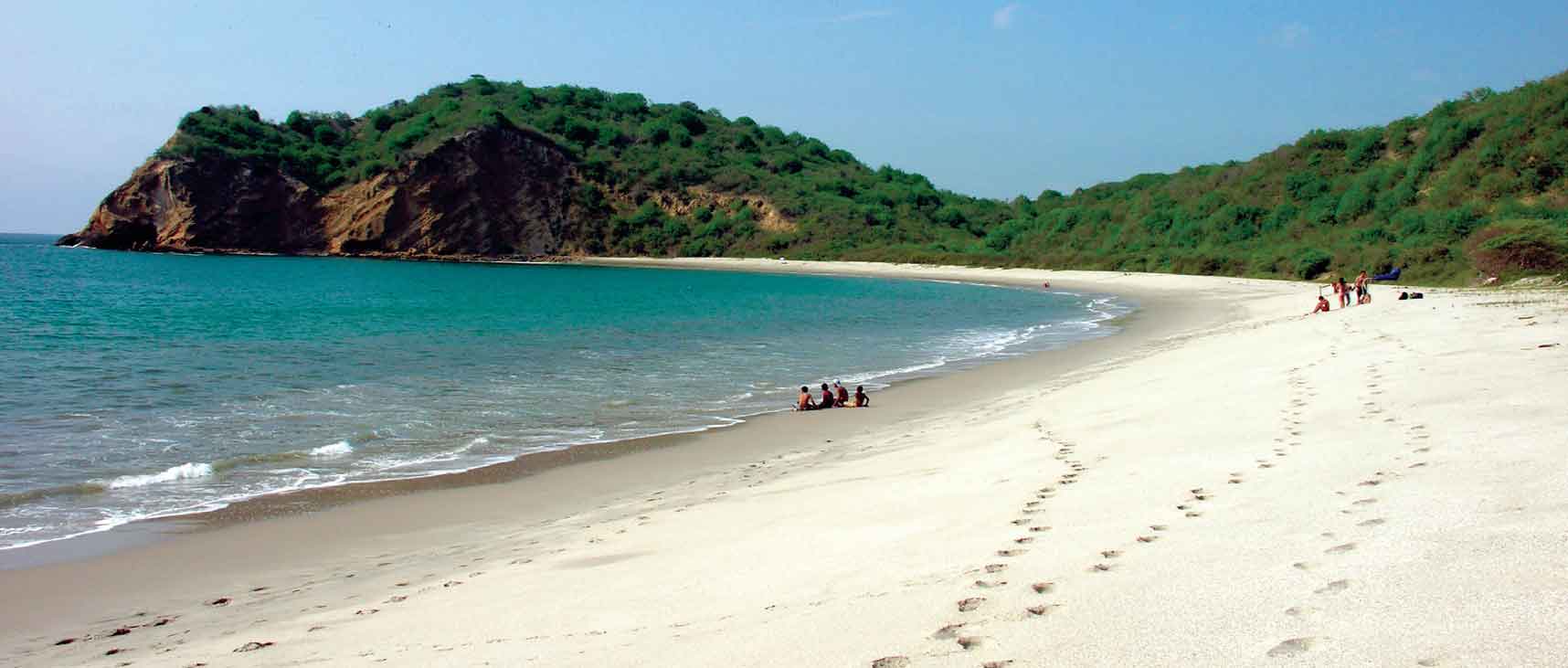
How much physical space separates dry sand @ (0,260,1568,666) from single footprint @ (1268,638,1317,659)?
0.01 meters

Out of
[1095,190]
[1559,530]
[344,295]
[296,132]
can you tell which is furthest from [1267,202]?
[296,132]

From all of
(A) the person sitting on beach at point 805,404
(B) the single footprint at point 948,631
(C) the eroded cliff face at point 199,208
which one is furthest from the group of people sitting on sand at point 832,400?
(C) the eroded cliff face at point 199,208

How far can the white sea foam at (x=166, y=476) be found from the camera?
10.3m

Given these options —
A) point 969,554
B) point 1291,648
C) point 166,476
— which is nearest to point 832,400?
point 166,476

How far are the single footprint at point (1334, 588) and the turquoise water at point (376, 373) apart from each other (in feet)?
30.2

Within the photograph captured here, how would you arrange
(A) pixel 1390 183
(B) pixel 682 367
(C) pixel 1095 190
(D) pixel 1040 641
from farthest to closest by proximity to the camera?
(C) pixel 1095 190, (A) pixel 1390 183, (B) pixel 682 367, (D) pixel 1040 641

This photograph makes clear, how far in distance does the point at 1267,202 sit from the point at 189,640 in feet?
225

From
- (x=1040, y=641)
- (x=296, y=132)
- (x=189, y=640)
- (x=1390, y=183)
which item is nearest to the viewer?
(x=1040, y=641)

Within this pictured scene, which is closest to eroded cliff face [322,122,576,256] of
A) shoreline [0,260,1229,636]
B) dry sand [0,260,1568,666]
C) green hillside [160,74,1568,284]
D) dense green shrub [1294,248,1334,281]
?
green hillside [160,74,1568,284]

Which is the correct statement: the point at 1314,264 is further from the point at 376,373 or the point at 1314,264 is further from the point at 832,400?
the point at 376,373

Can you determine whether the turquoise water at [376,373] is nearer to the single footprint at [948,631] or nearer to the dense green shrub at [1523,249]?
the single footprint at [948,631]

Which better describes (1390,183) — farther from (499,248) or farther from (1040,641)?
(499,248)

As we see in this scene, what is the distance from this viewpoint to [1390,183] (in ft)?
179

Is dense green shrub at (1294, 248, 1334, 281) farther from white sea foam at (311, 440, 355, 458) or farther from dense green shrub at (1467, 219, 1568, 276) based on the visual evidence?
white sea foam at (311, 440, 355, 458)
